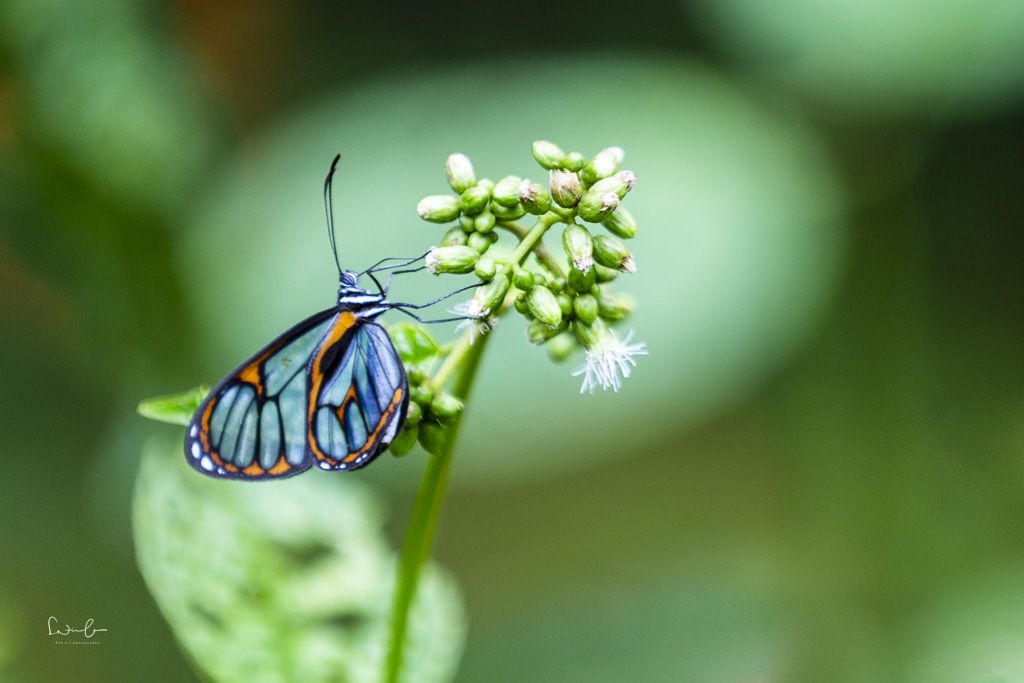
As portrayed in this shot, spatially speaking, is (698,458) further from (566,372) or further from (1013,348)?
(566,372)

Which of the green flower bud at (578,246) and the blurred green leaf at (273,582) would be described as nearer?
the green flower bud at (578,246)

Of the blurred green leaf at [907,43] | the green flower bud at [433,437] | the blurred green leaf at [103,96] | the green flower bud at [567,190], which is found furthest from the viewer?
the blurred green leaf at [103,96]

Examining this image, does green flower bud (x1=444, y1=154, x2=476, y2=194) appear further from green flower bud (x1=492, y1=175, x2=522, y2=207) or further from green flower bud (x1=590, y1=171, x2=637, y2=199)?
green flower bud (x1=590, y1=171, x2=637, y2=199)

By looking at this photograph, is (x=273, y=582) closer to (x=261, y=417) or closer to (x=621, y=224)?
(x=261, y=417)

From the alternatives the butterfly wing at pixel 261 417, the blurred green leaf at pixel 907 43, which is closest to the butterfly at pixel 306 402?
the butterfly wing at pixel 261 417

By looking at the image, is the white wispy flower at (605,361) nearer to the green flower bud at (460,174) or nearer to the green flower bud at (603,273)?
the green flower bud at (603,273)

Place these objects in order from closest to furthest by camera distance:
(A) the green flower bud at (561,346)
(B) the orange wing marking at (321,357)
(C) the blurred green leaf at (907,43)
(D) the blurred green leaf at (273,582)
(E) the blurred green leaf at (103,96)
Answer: (B) the orange wing marking at (321,357) → (A) the green flower bud at (561,346) → (D) the blurred green leaf at (273,582) → (C) the blurred green leaf at (907,43) → (E) the blurred green leaf at (103,96)
